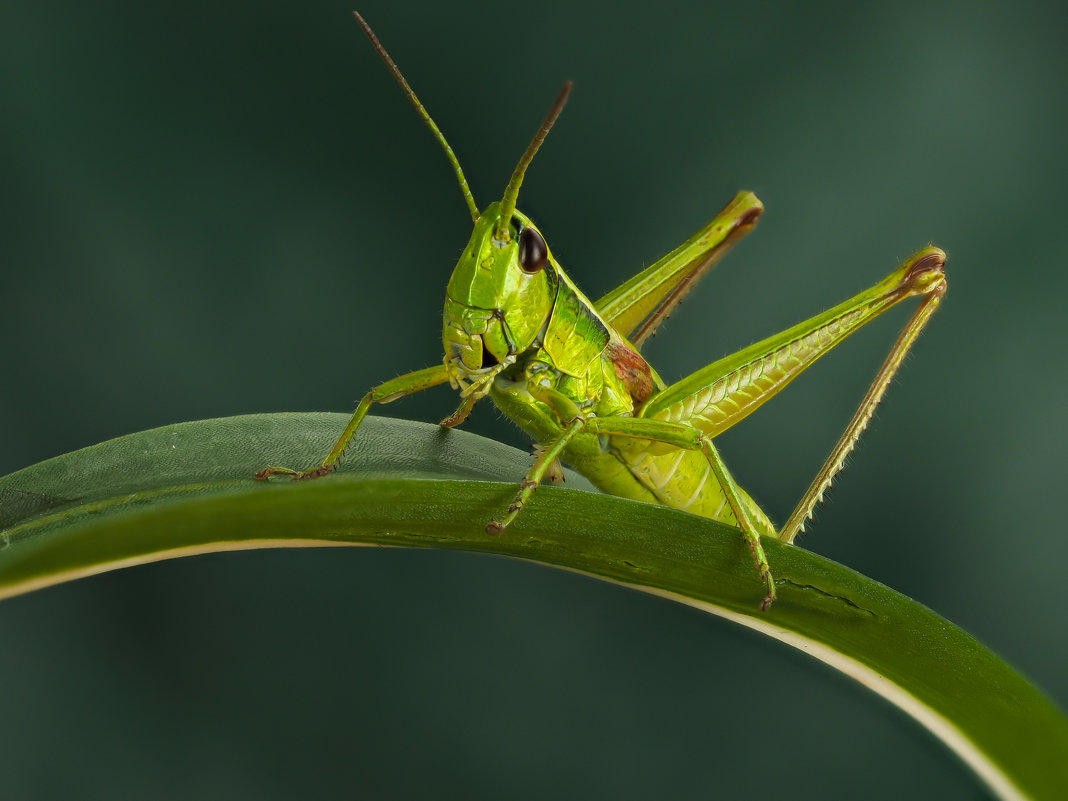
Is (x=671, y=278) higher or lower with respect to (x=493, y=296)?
higher

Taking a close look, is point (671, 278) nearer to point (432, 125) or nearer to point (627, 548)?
point (432, 125)

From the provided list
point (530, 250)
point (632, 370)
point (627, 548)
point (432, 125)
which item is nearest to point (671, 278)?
point (632, 370)

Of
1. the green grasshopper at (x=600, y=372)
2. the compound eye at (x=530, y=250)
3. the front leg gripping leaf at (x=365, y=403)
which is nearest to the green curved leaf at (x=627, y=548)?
the front leg gripping leaf at (x=365, y=403)

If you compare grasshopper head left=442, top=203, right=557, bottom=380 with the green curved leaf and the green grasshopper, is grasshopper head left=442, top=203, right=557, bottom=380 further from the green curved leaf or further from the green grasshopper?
the green curved leaf

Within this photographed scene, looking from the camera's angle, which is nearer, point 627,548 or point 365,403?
point 627,548

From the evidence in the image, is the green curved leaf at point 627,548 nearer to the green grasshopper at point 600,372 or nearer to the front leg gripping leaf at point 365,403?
the front leg gripping leaf at point 365,403

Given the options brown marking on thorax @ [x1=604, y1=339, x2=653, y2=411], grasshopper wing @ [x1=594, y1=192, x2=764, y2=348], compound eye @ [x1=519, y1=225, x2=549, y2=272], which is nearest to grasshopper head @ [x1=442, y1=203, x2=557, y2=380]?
compound eye @ [x1=519, y1=225, x2=549, y2=272]

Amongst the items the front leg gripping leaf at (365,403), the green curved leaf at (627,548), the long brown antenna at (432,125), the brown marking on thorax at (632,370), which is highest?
the long brown antenna at (432,125)
